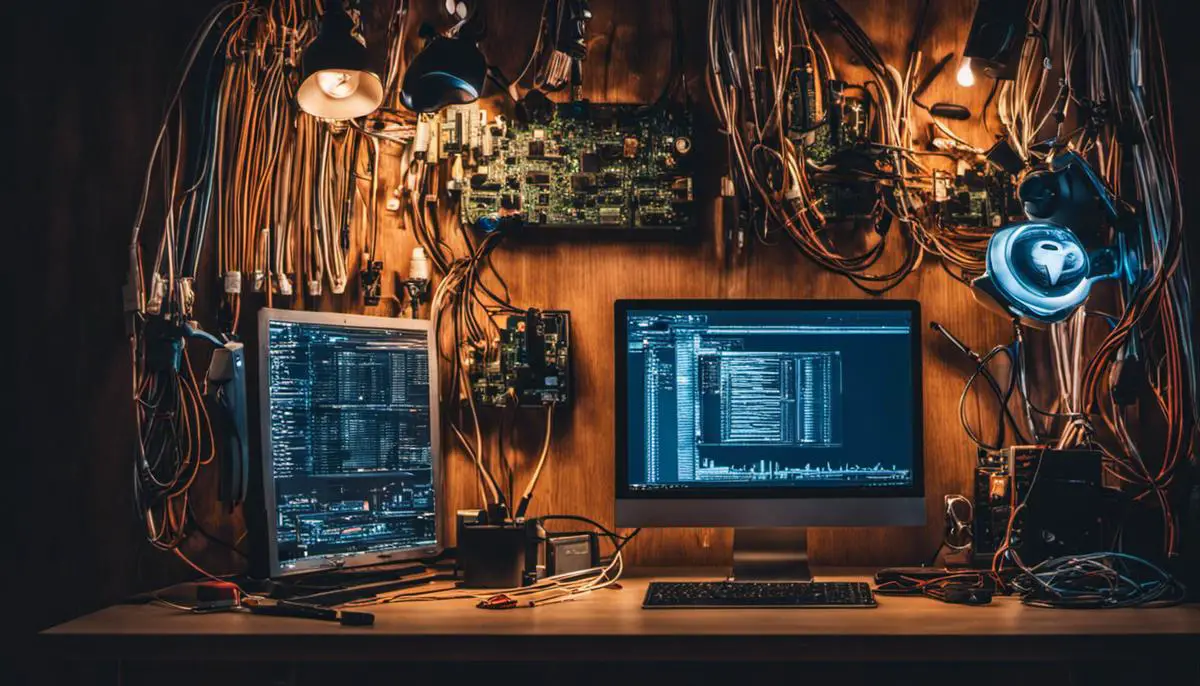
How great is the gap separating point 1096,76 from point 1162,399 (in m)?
0.76

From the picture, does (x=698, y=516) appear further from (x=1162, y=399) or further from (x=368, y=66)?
(x=368, y=66)

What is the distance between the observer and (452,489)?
2.54 m

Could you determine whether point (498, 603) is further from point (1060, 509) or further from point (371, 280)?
point (1060, 509)

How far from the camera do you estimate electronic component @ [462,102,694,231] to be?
2.52m

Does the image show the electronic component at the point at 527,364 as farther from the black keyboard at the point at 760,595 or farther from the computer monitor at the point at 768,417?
the black keyboard at the point at 760,595

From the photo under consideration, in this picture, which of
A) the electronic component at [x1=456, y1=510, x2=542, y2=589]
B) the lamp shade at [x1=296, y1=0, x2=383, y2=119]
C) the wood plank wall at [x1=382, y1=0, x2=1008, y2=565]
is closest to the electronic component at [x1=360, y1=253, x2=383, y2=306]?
the wood plank wall at [x1=382, y1=0, x2=1008, y2=565]

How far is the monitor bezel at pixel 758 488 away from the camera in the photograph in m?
2.24

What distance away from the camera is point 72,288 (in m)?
2.05

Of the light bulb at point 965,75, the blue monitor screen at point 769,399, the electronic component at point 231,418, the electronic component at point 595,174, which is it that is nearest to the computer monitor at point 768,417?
the blue monitor screen at point 769,399

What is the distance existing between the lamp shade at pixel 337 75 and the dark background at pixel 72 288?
402mm
